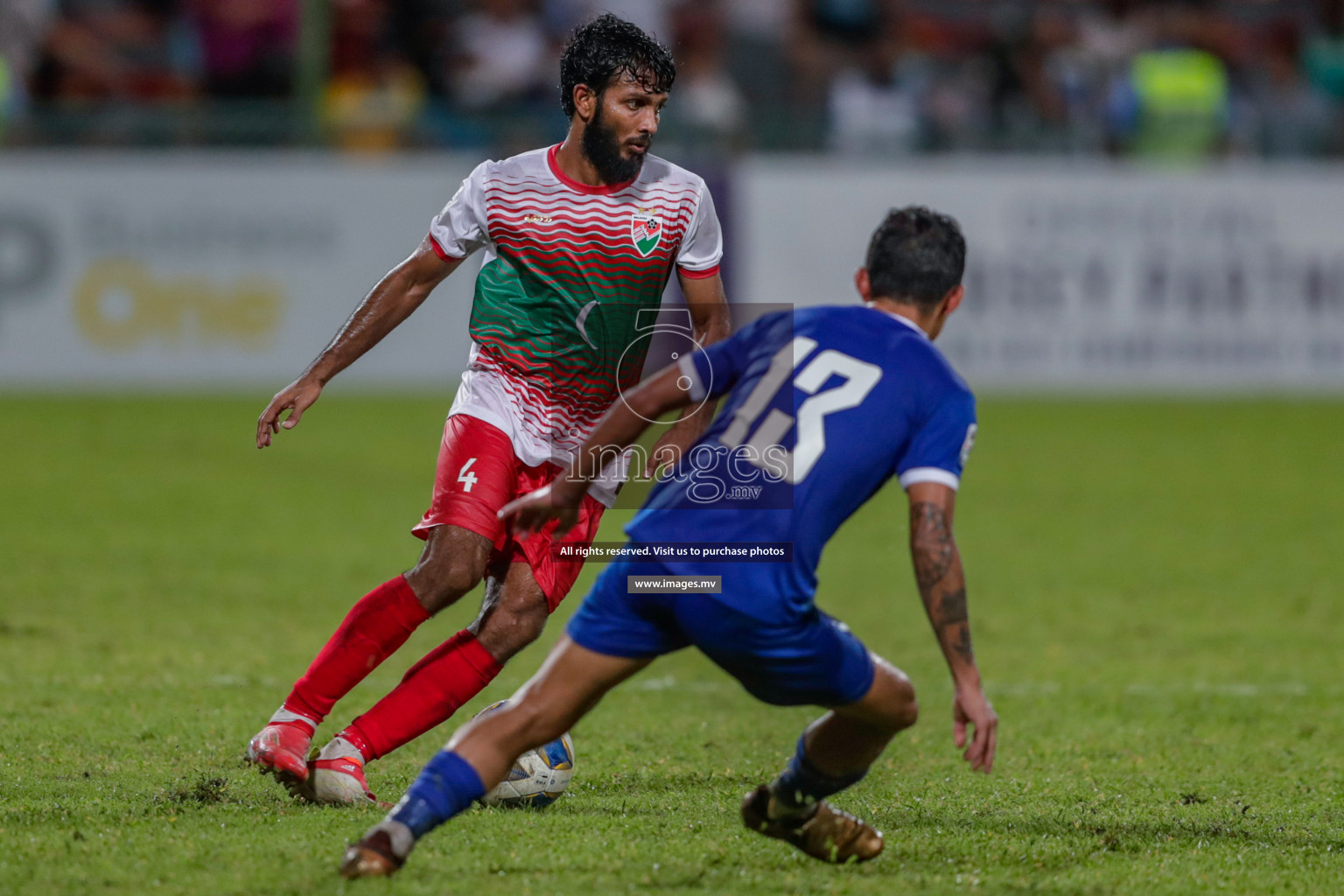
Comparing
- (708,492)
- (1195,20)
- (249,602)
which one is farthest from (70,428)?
(1195,20)

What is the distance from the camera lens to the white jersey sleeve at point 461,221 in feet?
16.0

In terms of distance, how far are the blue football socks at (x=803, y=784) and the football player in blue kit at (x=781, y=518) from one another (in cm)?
24

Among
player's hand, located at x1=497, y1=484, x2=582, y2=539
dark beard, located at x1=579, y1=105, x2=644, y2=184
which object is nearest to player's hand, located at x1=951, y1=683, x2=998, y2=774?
player's hand, located at x1=497, y1=484, x2=582, y2=539

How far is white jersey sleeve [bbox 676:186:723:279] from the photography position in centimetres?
501

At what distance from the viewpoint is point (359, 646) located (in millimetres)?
4836

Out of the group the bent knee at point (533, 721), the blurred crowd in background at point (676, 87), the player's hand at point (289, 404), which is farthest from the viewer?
the blurred crowd in background at point (676, 87)

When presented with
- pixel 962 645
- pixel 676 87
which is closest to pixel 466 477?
pixel 962 645

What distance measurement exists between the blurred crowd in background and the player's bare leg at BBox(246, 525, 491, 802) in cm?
1070

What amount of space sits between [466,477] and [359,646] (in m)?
0.57

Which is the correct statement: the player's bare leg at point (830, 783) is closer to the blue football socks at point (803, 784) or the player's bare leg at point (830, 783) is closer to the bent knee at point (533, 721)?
the blue football socks at point (803, 784)

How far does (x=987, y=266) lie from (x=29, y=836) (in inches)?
501

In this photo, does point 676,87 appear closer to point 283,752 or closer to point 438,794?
point 283,752

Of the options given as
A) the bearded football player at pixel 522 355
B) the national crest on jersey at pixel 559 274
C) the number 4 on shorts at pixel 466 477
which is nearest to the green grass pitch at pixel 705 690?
the bearded football player at pixel 522 355

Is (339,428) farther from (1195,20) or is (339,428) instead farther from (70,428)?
(1195,20)
